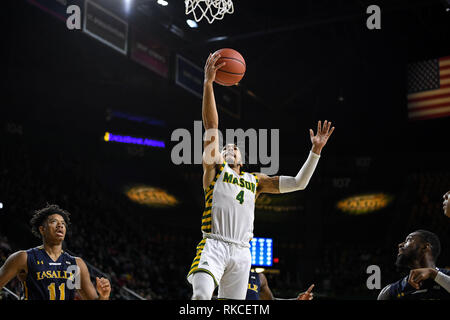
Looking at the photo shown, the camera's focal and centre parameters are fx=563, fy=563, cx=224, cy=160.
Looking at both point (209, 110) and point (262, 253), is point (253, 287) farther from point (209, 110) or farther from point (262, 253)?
point (262, 253)

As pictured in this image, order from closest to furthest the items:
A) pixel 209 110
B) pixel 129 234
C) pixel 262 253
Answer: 1. pixel 209 110
2. pixel 262 253
3. pixel 129 234

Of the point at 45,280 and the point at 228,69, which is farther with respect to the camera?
the point at 228,69

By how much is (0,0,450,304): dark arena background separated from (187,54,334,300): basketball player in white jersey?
654 centimetres

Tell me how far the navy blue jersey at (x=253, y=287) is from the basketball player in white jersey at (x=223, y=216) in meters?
1.53

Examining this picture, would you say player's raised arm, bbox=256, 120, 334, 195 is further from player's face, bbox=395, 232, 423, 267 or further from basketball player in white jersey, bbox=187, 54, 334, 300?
player's face, bbox=395, 232, 423, 267

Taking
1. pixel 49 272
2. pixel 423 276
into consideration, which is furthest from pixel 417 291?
pixel 49 272

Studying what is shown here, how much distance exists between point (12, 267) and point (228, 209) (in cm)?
177

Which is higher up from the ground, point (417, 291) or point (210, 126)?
point (210, 126)

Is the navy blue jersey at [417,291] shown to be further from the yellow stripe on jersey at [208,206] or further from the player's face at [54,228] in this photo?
the player's face at [54,228]

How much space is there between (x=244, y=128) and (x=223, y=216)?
44.9ft

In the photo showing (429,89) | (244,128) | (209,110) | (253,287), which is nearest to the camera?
(209,110)

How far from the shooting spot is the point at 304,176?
179 inches

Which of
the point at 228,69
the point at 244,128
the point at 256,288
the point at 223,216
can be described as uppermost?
the point at 244,128

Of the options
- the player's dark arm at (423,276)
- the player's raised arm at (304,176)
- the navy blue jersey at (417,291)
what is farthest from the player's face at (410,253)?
the player's raised arm at (304,176)
